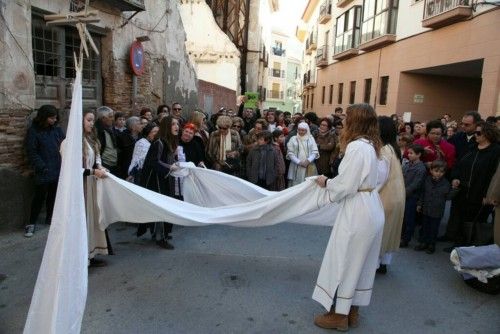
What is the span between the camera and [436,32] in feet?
43.2

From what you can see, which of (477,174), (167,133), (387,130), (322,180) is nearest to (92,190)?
(167,133)

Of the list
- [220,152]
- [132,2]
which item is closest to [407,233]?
[220,152]

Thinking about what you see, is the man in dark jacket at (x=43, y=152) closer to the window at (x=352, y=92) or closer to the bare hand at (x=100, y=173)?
the bare hand at (x=100, y=173)

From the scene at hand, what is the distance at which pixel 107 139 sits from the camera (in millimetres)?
6199

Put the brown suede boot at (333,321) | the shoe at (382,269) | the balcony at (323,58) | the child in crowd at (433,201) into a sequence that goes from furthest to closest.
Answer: the balcony at (323,58)
the child in crowd at (433,201)
the shoe at (382,269)
the brown suede boot at (333,321)

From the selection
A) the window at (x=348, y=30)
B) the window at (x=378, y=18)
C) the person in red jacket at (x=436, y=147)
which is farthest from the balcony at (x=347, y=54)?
the person in red jacket at (x=436, y=147)

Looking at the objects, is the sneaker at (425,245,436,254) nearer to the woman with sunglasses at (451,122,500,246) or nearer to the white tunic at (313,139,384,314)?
the woman with sunglasses at (451,122,500,246)

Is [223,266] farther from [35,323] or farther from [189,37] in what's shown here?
[189,37]

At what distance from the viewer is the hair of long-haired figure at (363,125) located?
3.22m

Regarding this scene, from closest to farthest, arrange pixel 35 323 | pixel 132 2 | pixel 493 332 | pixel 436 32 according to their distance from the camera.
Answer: pixel 35 323 → pixel 493 332 → pixel 132 2 → pixel 436 32

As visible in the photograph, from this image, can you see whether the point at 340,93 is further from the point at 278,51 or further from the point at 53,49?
the point at 278,51

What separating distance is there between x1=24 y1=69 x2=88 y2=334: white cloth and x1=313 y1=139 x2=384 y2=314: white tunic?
1916mm

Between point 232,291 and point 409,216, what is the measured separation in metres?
2.94

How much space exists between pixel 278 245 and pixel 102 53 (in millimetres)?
5426
